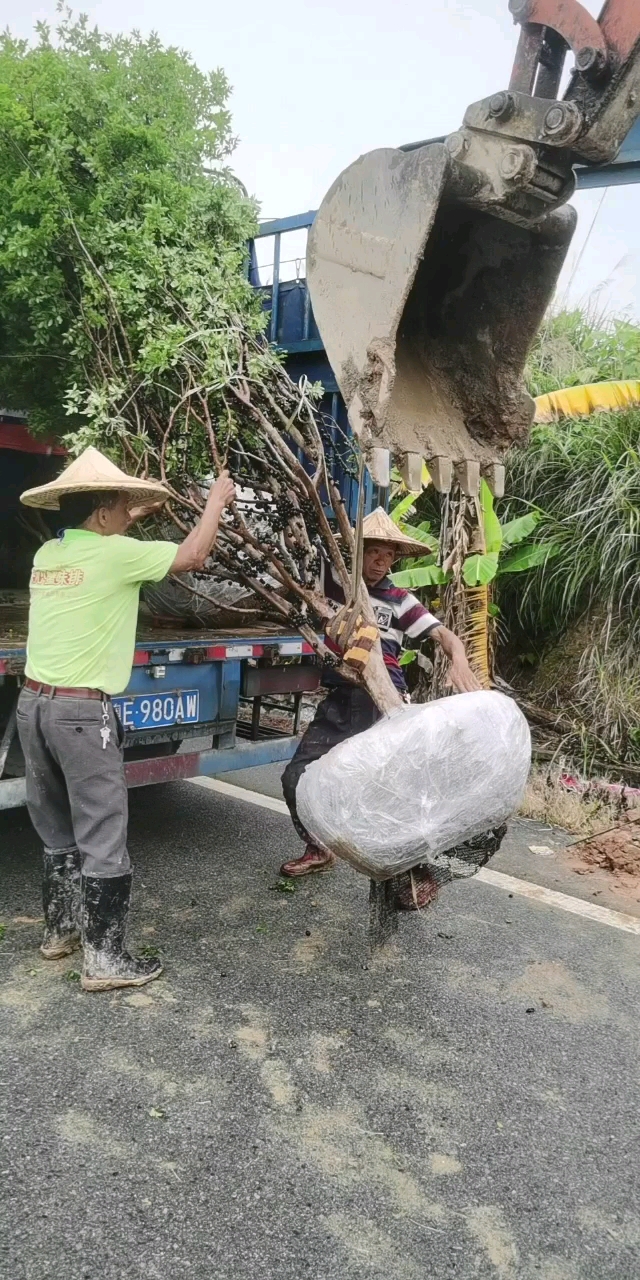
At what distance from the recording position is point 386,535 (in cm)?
A: 406

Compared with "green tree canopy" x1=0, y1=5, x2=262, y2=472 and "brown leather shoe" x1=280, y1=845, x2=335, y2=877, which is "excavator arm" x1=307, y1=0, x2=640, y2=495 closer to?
"green tree canopy" x1=0, y1=5, x2=262, y2=472

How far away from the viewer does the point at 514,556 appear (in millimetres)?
7156

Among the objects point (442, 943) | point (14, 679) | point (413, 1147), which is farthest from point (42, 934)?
point (413, 1147)

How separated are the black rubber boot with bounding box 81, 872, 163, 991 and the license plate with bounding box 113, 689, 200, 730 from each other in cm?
84

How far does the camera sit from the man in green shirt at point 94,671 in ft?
10.9

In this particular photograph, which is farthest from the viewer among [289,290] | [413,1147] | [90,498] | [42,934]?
[289,290]

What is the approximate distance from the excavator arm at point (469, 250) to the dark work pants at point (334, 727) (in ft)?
3.96

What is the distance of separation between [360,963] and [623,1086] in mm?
1072

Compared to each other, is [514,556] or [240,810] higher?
[514,556]

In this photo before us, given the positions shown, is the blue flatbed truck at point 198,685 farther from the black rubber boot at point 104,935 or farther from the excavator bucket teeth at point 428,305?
the excavator bucket teeth at point 428,305

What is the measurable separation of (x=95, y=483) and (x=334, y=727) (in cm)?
163

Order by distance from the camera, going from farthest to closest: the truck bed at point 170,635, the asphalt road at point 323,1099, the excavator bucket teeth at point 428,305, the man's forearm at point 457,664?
the truck bed at point 170,635, the man's forearm at point 457,664, the excavator bucket teeth at point 428,305, the asphalt road at point 323,1099

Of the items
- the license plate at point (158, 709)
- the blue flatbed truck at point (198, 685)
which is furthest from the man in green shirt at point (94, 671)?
the license plate at point (158, 709)

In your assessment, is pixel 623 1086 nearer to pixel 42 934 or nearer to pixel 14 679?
pixel 42 934
